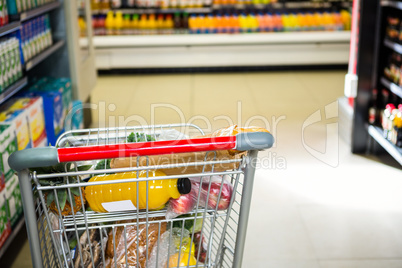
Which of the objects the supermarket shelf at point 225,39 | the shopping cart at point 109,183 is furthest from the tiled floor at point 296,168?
the shopping cart at point 109,183

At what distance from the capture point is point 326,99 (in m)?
5.93

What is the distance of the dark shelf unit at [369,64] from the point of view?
4047 millimetres

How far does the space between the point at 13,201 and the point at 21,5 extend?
4.73 feet

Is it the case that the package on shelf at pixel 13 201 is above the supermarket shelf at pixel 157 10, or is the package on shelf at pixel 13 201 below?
below

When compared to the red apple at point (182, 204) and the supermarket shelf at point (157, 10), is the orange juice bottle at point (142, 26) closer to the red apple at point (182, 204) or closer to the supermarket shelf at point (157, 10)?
the supermarket shelf at point (157, 10)

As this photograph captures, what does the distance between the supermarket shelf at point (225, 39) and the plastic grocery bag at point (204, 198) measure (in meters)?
5.67

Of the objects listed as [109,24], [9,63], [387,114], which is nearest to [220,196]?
[9,63]

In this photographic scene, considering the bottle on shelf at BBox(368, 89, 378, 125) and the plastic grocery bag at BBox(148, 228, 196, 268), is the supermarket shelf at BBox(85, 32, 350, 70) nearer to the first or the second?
the bottle on shelf at BBox(368, 89, 378, 125)

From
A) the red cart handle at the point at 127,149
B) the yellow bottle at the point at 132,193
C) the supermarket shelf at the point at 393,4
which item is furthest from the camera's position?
the supermarket shelf at the point at 393,4

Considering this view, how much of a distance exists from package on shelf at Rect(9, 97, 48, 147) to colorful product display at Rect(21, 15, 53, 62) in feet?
1.11

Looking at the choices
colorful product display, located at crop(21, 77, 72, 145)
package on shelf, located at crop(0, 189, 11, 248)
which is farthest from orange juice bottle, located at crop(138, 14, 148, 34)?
package on shelf, located at crop(0, 189, 11, 248)

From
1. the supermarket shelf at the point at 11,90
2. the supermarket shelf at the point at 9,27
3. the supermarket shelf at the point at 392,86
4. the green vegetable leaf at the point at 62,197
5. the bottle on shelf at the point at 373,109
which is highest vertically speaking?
the supermarket shelf at the point at 9,27

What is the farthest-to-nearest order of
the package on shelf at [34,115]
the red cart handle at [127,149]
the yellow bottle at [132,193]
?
the package on shelf at [34,115] < the yellow bottle at [132,193] < the red cart handle at [127,149]

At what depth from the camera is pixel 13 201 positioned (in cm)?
281
